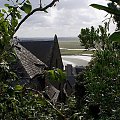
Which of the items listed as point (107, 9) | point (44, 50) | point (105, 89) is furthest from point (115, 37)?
point (44, 50)

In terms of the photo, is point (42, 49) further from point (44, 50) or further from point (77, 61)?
point (77, 61)

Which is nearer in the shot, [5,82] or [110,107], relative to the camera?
[5,82]

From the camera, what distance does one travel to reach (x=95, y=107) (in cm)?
346

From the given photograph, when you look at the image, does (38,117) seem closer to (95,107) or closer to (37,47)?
(95,107)

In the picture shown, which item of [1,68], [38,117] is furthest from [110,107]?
[1,68]

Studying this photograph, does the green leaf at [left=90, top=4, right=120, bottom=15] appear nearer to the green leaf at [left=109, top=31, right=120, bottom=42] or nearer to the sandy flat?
the green leaf at [left=109, top=31, right=120, bottom=42]

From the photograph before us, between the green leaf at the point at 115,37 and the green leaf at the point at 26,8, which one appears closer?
the green leaf at the point at 115,37

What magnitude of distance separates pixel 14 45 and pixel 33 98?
42 cm

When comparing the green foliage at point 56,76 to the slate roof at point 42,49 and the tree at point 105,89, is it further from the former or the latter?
the slate roof at point 42,49

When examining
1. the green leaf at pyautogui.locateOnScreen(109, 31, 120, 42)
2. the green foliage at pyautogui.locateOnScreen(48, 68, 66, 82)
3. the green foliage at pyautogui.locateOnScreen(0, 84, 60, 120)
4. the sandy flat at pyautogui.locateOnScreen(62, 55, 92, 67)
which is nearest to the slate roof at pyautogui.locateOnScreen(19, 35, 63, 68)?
the sandy flat at pyautogui.locateOnScreen(62, 55, 92, 67)

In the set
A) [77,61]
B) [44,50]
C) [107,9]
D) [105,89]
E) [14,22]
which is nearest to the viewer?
[107,9]

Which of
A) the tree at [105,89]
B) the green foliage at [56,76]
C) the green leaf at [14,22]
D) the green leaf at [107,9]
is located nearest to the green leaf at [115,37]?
the green leaf at [107,9]

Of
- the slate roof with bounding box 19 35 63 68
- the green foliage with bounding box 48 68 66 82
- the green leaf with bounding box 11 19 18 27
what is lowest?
the slate roof with bounding box 19 35 63 68

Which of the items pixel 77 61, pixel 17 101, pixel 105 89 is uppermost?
pixel 17 101
